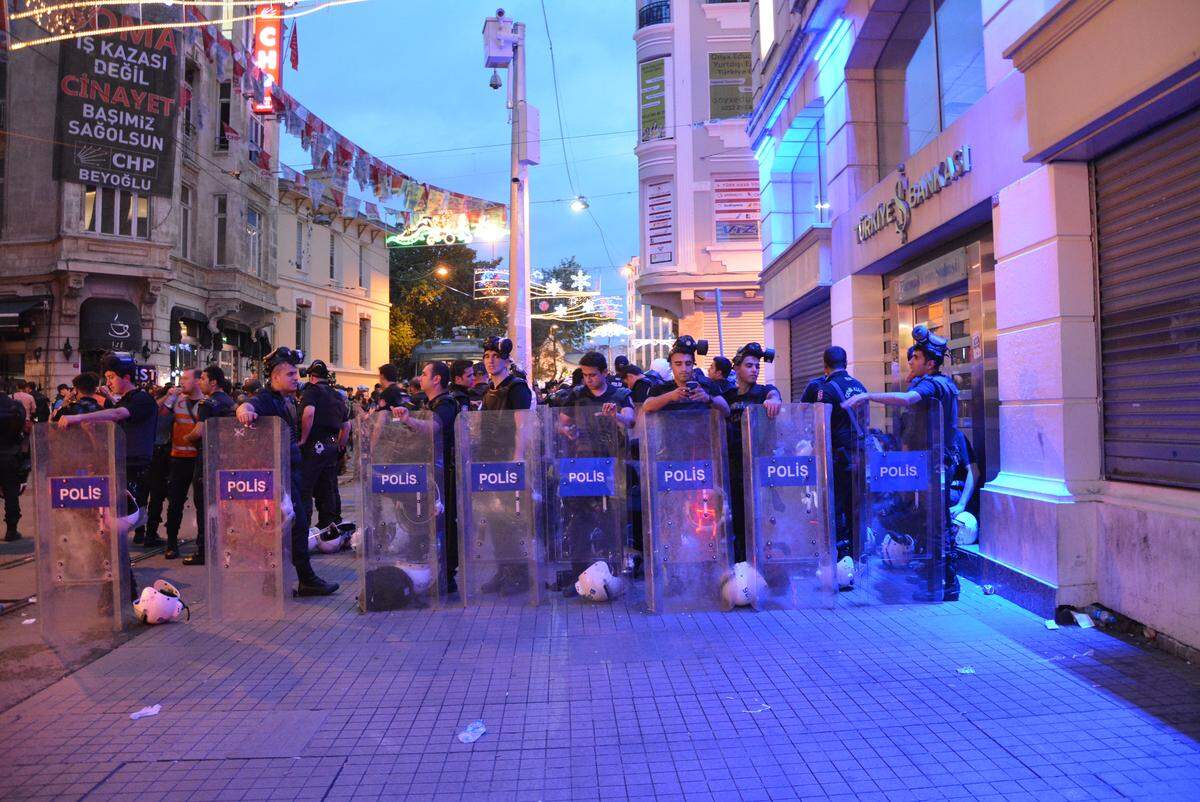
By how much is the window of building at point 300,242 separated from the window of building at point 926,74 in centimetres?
2427

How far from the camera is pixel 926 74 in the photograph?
29.2ft

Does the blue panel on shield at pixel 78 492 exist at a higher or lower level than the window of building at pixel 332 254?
lower

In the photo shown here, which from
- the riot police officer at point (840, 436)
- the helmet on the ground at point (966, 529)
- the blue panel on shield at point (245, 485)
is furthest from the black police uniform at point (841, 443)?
the blue panel on shield at point (245, 485)

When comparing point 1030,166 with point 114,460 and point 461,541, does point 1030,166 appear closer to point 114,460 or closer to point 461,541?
point 461,541

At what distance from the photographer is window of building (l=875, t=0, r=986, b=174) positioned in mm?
7797

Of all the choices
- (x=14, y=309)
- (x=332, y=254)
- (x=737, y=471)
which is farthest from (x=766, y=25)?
(x=332, y=254)

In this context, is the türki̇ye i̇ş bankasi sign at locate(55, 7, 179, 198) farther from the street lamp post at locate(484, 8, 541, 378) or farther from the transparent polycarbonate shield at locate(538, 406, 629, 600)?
the transparent polycarbonate shield at locate(538, 406, 629, 600)

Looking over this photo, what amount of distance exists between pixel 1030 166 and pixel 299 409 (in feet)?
20.7

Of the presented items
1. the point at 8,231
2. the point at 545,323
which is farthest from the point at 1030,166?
the point at 545,323

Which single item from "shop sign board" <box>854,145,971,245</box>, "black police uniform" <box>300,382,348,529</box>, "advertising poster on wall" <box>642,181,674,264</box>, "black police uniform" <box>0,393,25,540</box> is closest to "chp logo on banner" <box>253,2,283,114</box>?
"advertising poster on wall" <box>642,181,674,264</box>

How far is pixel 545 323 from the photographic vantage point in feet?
161

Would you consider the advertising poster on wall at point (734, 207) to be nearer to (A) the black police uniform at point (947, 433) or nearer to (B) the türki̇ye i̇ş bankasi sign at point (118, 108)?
(B) the türki̇ye i̇ş bankasi sign at point (118, 108)

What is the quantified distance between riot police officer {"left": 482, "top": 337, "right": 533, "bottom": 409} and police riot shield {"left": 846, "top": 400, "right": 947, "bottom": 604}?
2684mm

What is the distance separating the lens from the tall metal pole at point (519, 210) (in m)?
16.7
